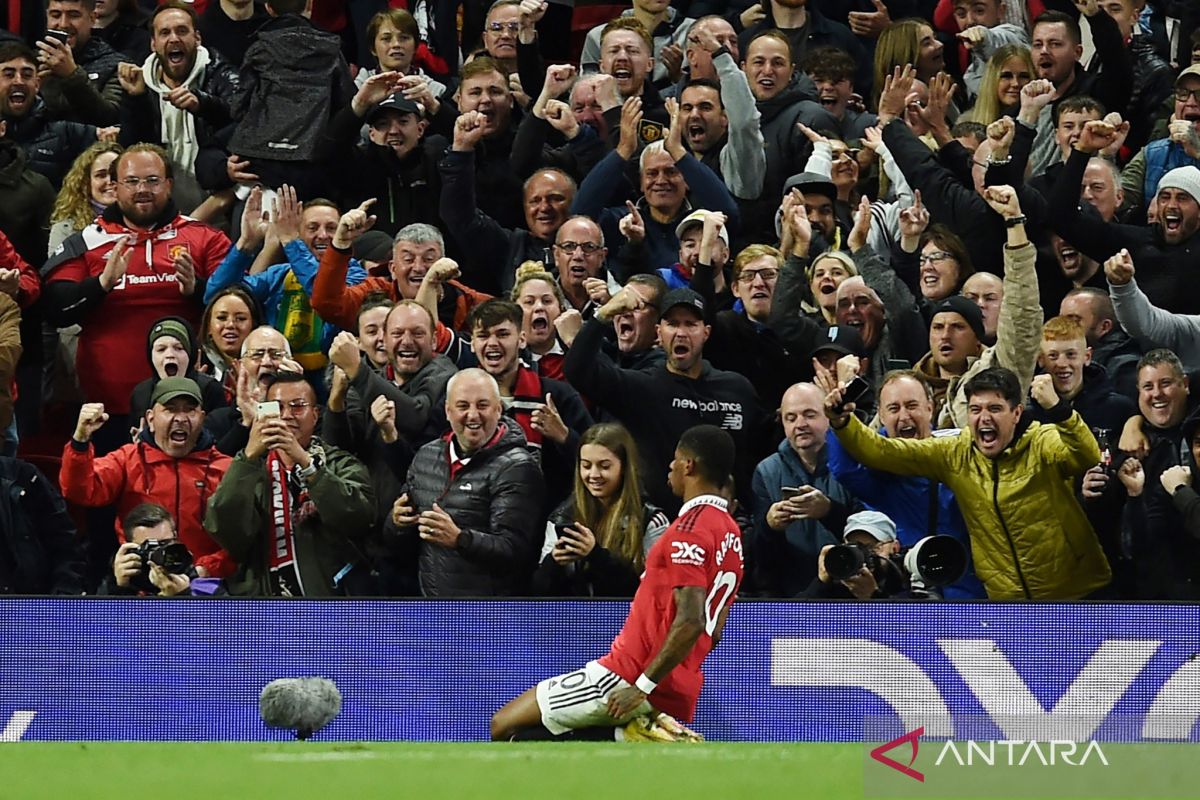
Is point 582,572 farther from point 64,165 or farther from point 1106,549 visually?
point 64,165

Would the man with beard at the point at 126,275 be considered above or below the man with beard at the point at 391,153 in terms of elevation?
below

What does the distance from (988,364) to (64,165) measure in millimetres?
5524

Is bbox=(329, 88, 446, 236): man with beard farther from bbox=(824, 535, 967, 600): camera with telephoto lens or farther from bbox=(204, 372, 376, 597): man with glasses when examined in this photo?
bbox=(824, 535, 967, 600): camera with telephoto lens

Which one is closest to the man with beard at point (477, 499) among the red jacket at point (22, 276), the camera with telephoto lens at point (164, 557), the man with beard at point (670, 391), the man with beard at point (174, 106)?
the man with beard at point (670, 391)

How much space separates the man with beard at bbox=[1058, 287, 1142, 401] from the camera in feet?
34.7

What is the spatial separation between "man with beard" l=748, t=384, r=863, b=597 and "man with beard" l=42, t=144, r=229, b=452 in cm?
333

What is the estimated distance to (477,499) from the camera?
31.4 ft

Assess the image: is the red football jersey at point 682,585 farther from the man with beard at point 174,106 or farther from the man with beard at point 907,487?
the man with beard at point 174,106

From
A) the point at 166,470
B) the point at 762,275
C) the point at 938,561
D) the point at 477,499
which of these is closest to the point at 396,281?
the point at 166,470

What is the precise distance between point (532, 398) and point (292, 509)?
1.27 m

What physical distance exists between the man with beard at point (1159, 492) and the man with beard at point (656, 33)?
4.29 metres

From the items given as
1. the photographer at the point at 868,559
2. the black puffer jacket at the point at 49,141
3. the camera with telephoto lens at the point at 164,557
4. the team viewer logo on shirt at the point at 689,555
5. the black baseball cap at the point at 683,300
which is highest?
the black baseball cap at the point at 683,300

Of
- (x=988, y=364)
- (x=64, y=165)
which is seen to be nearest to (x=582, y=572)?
(x=988, y=364)

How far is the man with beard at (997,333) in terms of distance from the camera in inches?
396
